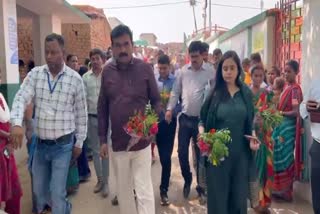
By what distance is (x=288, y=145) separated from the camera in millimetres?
5520

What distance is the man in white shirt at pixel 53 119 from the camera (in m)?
3.92

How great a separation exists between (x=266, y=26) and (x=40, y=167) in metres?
8.13

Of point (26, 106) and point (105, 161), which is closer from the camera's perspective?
point (26, 106)

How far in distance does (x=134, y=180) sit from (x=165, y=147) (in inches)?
67.5

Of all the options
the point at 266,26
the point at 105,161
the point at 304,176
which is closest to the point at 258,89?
the point at 304,176

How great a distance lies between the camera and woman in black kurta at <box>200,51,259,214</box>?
3.88 metres

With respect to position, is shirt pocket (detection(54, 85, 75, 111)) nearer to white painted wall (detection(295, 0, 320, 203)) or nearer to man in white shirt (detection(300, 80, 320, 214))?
man in white shirt (detection(300, 80, 320, 214))

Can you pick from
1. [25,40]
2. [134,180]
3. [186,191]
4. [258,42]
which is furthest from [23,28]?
[134,180]

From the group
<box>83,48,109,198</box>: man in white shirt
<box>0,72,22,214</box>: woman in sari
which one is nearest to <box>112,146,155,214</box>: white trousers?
<box>0,72,22,214</box>: woman in sari

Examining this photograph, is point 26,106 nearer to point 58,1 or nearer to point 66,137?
point 66,137

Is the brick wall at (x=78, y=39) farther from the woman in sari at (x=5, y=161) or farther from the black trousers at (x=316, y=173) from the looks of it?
the black trousers at (x=316, y=173)

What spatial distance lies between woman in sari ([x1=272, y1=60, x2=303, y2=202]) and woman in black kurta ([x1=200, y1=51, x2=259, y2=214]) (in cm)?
170

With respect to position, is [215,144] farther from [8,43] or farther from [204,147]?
[8,43]

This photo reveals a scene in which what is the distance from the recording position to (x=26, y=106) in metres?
3.96
